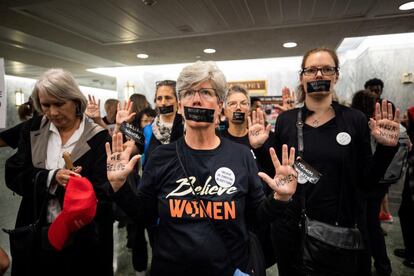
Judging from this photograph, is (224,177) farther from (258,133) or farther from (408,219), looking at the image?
(408,219)

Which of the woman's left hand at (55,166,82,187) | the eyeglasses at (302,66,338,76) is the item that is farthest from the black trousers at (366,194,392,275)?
the woman's left hand at (55,166,82,187)

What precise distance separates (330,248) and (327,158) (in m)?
0.48

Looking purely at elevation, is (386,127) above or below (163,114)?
below

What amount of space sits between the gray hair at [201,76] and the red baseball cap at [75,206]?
2.07 feet

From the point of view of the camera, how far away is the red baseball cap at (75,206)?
4.23 ft

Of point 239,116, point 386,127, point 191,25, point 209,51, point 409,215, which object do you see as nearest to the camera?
point 386,127

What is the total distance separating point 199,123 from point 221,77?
0.26 m

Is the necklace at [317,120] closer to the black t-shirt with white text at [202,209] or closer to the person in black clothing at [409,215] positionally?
the black t-shirt with white text at [202,209]

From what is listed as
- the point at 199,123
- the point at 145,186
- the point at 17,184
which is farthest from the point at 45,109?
the point at 199,123

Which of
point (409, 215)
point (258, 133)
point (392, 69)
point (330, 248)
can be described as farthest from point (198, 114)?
point (392, 69)

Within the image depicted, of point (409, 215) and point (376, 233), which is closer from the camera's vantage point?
point (376, 233)

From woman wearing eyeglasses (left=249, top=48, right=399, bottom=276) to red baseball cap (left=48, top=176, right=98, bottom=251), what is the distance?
0.98 meters

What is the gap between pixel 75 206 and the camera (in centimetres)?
128

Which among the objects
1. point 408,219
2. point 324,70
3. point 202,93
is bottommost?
point 408,219
